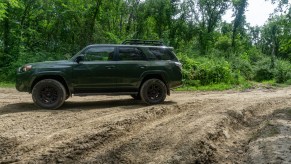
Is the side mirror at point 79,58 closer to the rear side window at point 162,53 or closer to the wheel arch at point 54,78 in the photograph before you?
the wheel arch at point 54,78

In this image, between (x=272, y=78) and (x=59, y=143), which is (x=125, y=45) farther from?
(x=272, y=78)

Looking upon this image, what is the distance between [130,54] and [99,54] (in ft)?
3.09

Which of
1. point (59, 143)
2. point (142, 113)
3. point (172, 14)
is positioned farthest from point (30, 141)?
point (172, 14)

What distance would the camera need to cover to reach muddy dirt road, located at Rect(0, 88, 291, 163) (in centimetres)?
526

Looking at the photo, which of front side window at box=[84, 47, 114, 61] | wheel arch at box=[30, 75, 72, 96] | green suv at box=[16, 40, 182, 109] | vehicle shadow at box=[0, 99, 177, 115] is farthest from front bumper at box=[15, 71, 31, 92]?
front side window at box=[84, 47, 114, 61]

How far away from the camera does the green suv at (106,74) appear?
8.84 metres

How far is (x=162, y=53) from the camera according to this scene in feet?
33.0

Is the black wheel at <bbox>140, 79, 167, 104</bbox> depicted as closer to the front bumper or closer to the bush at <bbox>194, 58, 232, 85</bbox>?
the front bumper

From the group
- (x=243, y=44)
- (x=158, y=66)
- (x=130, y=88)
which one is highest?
(x=243, y=44)

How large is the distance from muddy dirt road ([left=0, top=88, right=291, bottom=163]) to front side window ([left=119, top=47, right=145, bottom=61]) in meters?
1.53

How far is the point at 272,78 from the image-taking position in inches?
948

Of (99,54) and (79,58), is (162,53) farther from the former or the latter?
(79,58)

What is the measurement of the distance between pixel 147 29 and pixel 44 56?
20.6m

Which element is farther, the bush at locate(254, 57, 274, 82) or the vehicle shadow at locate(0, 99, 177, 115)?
the bush at locate(254, 57, 274, 82)
